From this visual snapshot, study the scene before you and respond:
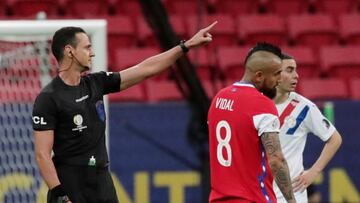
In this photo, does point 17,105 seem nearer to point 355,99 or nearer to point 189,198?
point 189,198

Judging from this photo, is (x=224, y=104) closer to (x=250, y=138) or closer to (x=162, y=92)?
(x=250, y=138)

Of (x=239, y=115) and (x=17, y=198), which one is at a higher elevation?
(x=239, y=115)

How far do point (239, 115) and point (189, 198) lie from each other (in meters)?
4.21

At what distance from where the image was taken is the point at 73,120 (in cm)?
645

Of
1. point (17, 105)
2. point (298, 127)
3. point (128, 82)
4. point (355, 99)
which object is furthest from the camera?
point (355, 99)

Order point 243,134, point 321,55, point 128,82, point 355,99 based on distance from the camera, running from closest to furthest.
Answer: point 243,134 < point 128,82 < point 355,99 < point 321,55

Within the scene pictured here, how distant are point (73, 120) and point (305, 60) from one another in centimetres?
595

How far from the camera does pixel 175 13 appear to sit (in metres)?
12.8

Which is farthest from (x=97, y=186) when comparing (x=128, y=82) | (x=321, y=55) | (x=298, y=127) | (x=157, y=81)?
(x=321, y=55)

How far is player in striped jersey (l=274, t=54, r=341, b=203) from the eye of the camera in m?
7.68

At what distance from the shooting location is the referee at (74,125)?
6.38 meters

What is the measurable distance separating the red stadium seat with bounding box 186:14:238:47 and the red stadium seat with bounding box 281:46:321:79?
64cm

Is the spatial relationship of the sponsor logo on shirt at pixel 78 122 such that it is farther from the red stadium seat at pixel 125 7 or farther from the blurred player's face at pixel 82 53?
the red stadium seat at pixel 125 7

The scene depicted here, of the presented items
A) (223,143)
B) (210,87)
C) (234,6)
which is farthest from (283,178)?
(234,6)
